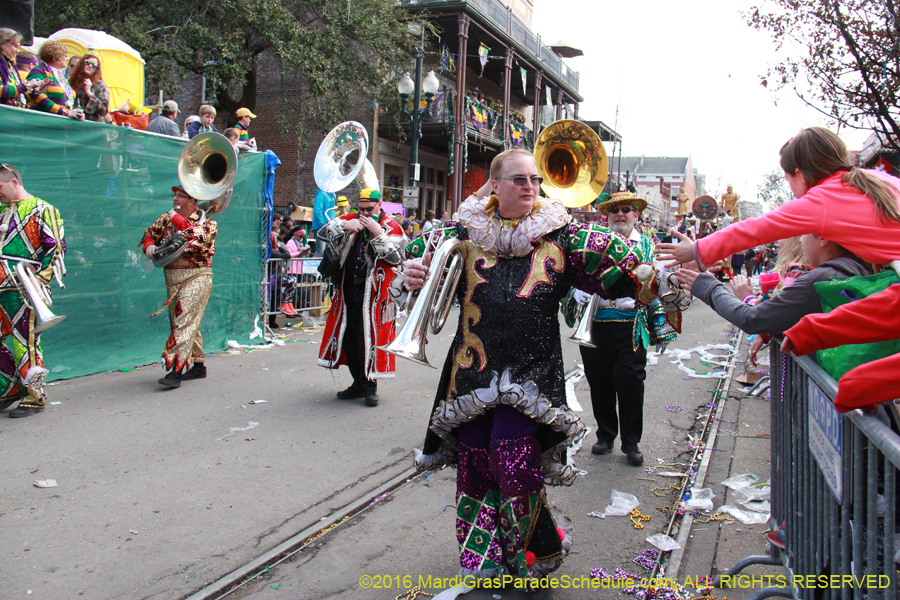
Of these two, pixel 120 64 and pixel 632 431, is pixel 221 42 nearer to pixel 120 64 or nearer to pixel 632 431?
pixel 120 64

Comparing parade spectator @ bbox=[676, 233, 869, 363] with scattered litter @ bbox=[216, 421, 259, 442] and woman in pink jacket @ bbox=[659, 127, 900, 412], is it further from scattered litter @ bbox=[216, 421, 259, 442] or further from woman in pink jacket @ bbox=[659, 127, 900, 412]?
scattered litter @ bbox=[216, 421, 259, 442]

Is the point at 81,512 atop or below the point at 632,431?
below

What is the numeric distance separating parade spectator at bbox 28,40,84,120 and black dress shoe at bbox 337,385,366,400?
12.2ft

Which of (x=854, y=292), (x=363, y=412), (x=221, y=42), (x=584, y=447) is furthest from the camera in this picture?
(x=221, y=42)

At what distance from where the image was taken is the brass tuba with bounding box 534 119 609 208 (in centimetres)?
366

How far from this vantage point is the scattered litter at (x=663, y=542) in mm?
3293

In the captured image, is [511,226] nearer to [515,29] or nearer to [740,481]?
[740,481]

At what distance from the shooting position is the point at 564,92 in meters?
30.4

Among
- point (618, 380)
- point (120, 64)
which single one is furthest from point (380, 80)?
point (618, 380)

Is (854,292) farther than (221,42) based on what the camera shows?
Result: No

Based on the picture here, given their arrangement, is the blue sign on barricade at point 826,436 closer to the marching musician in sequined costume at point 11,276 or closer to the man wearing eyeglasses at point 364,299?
the man wearing eyeglasses at point 364,299

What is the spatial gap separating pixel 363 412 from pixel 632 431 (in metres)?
2.37

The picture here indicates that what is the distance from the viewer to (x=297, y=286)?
10672mm

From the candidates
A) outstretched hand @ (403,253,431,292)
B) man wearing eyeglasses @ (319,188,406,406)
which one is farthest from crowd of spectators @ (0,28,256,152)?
outstretched hand @ (403,253,431,292)
